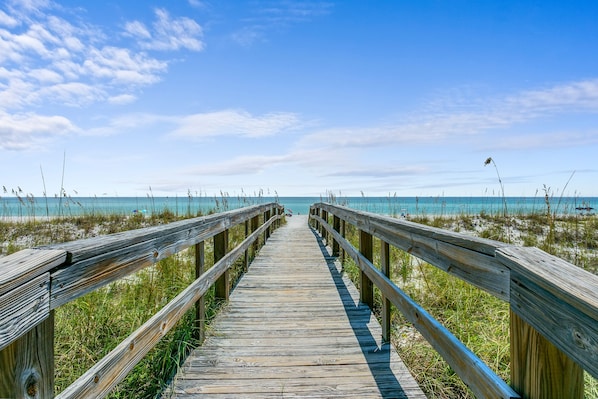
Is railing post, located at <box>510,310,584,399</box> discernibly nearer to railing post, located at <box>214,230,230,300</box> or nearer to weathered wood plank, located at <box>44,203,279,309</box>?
weathered wood plank, located at <box>44,203,279,309</box>

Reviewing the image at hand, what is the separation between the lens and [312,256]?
6855 mm

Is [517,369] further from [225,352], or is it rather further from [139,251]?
[225,352]

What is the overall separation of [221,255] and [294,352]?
141 cm

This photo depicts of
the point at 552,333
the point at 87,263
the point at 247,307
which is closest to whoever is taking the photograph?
the point at 552,333

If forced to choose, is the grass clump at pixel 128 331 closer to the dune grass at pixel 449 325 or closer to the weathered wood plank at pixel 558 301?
the dune grass at pixel 449 325

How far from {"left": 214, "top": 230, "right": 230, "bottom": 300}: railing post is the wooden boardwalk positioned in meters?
0.16

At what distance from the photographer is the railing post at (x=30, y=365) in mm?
992

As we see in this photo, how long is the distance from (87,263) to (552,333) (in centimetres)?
159

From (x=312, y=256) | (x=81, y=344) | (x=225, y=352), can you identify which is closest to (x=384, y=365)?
(x=225, y=352)

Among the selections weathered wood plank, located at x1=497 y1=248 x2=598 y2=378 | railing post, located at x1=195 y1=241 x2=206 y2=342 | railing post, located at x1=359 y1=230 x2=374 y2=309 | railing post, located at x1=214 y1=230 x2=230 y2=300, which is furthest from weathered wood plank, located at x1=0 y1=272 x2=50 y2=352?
railing post, located at x1=359 y1=230 x2=374 y2=309

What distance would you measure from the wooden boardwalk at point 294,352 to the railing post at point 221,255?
0.52 feet

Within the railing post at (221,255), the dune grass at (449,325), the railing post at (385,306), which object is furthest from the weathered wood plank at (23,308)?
the railing post at (221,255)

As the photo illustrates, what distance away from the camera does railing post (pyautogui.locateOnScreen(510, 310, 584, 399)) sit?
1.03 m

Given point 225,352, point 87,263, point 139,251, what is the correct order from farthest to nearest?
point 225,352, point 139,251, point 87,263
